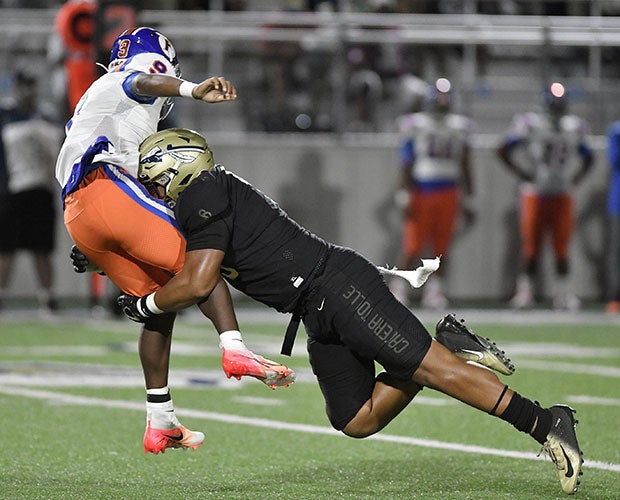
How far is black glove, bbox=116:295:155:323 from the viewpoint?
508 cm

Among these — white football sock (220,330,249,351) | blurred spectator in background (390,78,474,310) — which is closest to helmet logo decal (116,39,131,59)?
white football sock (220,330,249,351)

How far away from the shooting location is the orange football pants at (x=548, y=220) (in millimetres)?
13227

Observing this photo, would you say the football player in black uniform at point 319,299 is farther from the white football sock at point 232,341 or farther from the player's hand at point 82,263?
the player's hand at point 82,263

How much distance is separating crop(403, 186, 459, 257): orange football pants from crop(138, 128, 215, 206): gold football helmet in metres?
8.01

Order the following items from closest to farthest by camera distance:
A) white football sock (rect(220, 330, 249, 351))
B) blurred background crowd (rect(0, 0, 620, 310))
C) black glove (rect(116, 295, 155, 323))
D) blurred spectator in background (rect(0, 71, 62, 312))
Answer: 1. white football sock (rect(220, 330, 249, 351))
2. black glove (rect(116, 295, 155, 323))
3. blurred spectator in background (rect(0, 71, 62, 312))
4. blurred background crowd (rect(0, 0, 620, 310))

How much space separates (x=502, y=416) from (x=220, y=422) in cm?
215

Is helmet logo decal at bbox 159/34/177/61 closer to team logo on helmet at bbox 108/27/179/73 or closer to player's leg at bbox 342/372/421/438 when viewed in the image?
team logo on helmet at bbox 108/27/179/73

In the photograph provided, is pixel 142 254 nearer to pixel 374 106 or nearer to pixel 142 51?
pixel 142 51

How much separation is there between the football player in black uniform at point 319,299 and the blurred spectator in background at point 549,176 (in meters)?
8.22

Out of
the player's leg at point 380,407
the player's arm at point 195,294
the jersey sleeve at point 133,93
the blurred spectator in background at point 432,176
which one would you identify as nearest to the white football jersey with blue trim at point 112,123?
the jersey sleeve at point 133,93

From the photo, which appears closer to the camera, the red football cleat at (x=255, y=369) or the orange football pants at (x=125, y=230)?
the red football cleat at (x=255, y=369)

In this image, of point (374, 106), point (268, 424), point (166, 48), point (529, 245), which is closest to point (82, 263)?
point (166, 48)

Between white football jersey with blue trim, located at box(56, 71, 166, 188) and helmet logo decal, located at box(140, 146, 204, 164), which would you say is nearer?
helmet logo decal, located at box(140, 146, 204, 164)

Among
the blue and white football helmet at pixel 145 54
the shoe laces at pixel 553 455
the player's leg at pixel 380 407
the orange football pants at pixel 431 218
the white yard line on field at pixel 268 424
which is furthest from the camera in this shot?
the orange football pants at pixel 431 218
